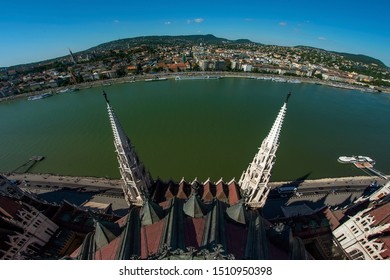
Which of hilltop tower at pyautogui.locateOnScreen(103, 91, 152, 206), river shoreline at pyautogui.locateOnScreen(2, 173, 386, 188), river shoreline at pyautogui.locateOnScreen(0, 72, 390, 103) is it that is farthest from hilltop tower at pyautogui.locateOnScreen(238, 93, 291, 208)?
river shoreline at pyautogui.locateOnScreen(0, 72, 390, 103)

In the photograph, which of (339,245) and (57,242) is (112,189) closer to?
(57,242)

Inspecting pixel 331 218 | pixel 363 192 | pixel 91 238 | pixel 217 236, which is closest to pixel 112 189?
pixel 91 238

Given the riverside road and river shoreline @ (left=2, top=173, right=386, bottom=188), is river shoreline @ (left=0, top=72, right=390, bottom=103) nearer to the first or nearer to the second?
river shoreline @ (left=2, top=173, right=386, bottom=188)

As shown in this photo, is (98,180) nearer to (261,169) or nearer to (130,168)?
(130,168)

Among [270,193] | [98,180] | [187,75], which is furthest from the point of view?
[187,75]

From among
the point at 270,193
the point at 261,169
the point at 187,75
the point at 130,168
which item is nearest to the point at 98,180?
the point at 130,168

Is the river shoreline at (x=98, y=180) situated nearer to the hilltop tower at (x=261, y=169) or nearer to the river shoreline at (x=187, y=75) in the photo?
the hilltop tower at (x=261, y=169)
